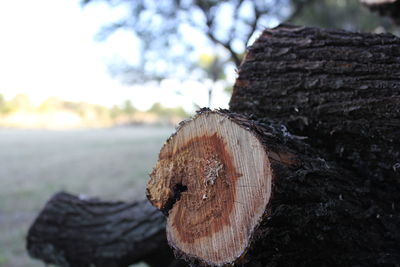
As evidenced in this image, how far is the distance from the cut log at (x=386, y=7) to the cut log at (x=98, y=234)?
2468 mm

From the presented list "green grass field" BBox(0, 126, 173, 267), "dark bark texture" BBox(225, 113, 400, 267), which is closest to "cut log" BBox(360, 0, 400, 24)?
"dark bark texture" BBox(225, 113, 400, 267)

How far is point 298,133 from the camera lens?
6.51ft

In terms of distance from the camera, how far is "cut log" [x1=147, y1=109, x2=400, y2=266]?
1396 millimetres

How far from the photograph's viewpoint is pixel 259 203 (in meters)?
1.37

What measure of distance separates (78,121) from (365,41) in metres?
39.7

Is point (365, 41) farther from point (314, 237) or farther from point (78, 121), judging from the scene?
point (78, 121)

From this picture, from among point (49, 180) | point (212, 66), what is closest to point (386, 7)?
point (49, 180)

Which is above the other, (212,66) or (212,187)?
(212,66)

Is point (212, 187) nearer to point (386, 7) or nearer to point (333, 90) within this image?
point (333, 90)

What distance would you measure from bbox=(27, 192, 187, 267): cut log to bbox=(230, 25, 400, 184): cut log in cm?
105

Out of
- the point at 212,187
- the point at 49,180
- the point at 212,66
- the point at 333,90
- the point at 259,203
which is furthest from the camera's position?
the point at 212,66

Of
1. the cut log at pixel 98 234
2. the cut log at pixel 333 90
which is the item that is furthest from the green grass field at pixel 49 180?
the cut log at pixel 333 90

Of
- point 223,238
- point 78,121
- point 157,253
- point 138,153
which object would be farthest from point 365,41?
point 78,121

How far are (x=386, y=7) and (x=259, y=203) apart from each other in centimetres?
274
